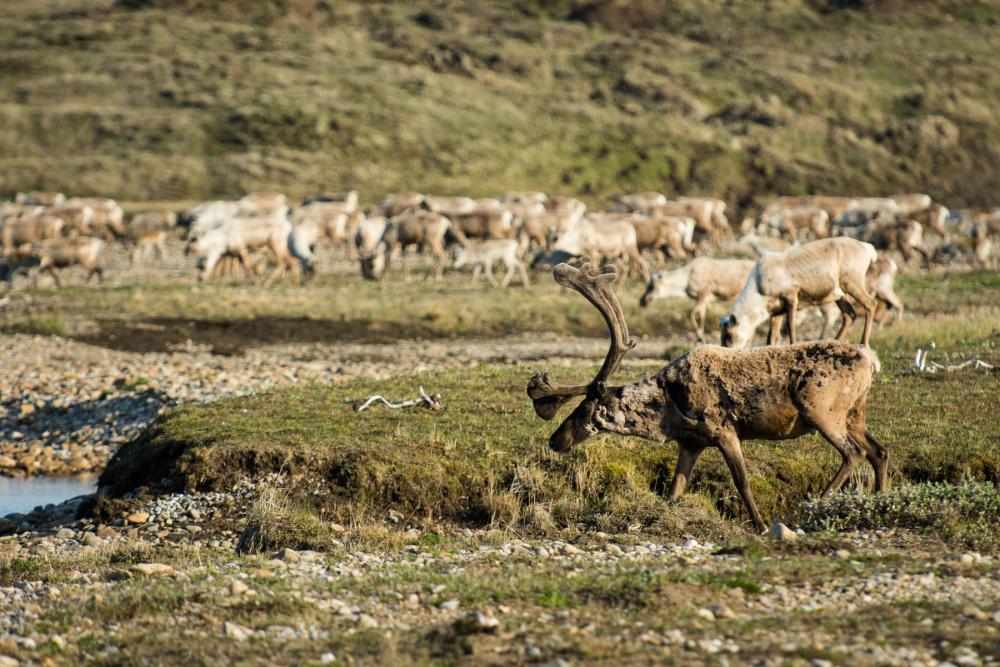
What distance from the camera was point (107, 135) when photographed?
60938 mm

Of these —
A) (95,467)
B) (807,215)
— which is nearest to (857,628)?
(95,467)

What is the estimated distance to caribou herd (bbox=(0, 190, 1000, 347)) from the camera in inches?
664

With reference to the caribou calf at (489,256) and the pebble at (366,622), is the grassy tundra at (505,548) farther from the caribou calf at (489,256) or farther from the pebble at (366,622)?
the caribou calf at (489,256)

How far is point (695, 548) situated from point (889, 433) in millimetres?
3969

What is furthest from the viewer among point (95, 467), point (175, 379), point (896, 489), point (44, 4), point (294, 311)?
point (44, 4)

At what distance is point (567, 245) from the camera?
31.4 m

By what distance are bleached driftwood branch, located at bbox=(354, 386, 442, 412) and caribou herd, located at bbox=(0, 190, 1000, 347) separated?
4.79 metres

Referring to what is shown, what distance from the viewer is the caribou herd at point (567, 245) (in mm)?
16859

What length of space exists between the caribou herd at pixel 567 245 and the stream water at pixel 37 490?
27.9 feet

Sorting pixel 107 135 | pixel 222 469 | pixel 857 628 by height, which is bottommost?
pixel 107 135

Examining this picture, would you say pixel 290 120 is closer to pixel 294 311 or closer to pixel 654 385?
pixel 294 311

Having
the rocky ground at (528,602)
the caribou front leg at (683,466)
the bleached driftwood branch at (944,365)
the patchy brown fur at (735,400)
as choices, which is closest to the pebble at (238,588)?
the rocky ground at (528,602)

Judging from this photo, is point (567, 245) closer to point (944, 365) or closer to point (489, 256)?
point (489, 256)

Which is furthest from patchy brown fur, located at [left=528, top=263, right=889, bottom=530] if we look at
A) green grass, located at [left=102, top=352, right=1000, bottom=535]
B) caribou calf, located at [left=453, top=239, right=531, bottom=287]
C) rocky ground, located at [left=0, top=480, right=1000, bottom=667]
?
caribou calf, located at [left=453, top=239, right=531, bottom=287]
